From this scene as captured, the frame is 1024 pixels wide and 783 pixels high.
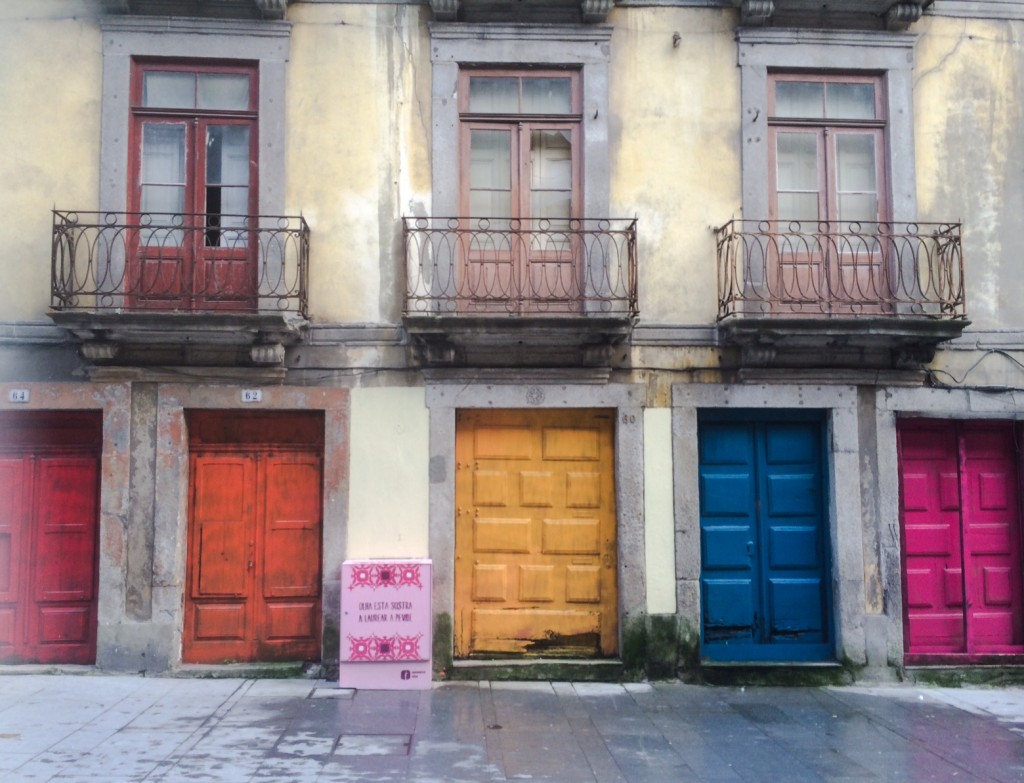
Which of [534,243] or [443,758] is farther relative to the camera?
[534,243]

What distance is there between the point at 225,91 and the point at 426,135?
1953mm

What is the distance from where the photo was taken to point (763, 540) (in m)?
8.56

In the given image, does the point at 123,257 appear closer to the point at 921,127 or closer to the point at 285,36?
the point at 285,36

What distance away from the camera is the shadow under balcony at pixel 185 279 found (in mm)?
7895

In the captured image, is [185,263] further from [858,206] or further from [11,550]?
[858,206]

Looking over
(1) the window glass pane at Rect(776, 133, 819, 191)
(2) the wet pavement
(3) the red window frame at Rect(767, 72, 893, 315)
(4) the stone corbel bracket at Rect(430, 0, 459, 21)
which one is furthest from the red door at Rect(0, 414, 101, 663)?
(1) the window glass pane at Rect(776, 133, 819, 191)

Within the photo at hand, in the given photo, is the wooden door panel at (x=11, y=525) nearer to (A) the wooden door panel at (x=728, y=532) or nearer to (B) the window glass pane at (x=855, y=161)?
(A) the wooden door panel at (x=728, y=532)

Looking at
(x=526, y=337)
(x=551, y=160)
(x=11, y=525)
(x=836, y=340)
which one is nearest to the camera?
(x=526, y=337)

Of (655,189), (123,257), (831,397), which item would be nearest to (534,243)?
(655,189)

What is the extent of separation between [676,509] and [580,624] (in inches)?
55.3

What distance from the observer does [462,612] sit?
8414 millimetres

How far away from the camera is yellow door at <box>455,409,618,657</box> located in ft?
27.7

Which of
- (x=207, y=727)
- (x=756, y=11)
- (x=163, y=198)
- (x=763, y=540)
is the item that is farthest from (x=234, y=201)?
(x=763, y=540)

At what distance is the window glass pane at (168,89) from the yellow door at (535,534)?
399cm
